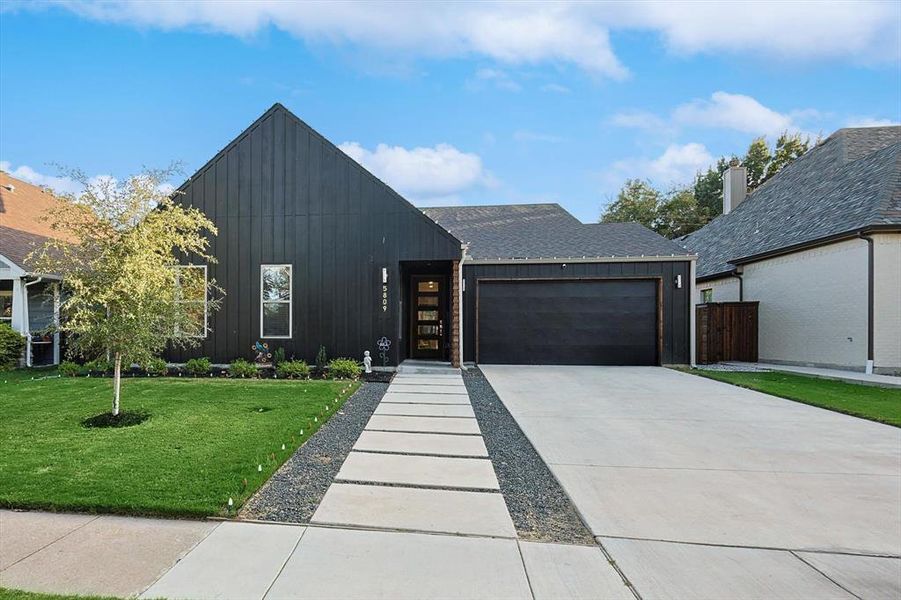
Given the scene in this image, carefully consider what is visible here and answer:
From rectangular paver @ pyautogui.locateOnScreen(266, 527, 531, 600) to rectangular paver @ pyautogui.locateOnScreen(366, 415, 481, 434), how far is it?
7.97 feet

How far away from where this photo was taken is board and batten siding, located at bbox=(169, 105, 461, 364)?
376 inches

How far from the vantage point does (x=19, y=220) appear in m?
A: 12.6

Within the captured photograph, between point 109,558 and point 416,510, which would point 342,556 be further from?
point 109,558

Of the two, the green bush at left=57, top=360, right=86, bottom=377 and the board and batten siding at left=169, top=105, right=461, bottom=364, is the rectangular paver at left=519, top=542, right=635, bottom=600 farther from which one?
the green bush at left=57, top=360, right=86, bottom=377

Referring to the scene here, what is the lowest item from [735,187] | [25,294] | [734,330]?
[734,330]

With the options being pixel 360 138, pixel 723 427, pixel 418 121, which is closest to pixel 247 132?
pixel 418 121

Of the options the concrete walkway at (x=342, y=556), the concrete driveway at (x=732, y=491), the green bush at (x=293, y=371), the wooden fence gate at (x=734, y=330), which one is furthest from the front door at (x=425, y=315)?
the concrete walkway at (x=342, y=556)

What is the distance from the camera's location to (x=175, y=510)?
2768 mm

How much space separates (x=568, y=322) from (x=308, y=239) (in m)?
7.06

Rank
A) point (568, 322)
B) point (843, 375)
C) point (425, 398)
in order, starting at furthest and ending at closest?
point (568, 322), point (843, 375), point (425, 398)

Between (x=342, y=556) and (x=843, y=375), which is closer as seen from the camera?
(x=342, y=556)

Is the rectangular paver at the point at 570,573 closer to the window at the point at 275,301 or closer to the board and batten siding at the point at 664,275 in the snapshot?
the window at the point at 275,301

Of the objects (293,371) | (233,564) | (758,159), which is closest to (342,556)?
(233,564)

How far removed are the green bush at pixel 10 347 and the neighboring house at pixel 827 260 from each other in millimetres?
20068
